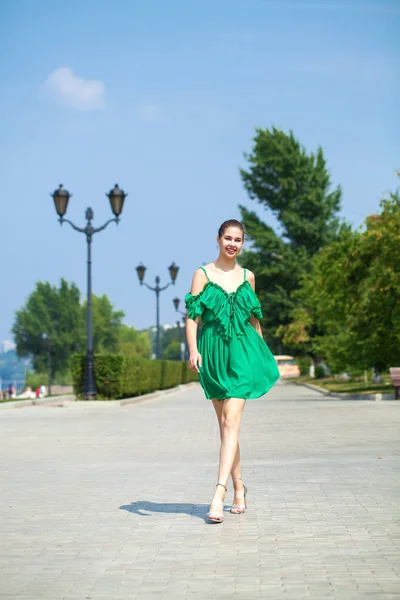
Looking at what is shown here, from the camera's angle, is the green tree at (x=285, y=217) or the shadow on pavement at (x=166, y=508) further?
the green tree at (x=285, y=217)

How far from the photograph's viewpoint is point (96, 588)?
531 centimetres

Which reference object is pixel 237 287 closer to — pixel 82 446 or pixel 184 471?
pixel 184 471

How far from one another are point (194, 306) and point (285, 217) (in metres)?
69.1

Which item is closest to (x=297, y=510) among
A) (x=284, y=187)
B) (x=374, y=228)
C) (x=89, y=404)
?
(x=89, y=404)

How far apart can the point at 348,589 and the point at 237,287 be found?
3.10 meters

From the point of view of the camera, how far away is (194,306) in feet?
25.3

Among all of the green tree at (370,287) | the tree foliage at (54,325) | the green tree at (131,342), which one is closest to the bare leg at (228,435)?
the green tree at (370,287)

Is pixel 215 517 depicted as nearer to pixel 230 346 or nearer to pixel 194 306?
pixel 230 346

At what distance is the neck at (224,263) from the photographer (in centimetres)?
789

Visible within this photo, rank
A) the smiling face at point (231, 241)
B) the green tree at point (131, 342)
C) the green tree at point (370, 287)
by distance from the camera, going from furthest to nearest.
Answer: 1. the green tree at point (131, 342)
2. the green tree at point (370, 287)
3. the smiling face at point (231, 241)

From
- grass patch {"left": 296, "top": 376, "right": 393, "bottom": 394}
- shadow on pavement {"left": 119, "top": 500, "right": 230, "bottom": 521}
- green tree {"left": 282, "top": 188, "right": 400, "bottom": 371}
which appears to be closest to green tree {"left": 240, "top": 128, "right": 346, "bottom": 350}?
grass patch {"left": 296, "top": 376, "right": 393, "bottom": 394}

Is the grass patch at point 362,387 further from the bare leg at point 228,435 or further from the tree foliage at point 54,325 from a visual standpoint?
the tree foliage at point 54,325

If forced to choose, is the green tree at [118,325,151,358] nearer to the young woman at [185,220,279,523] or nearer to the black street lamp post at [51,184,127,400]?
the black street lamp post at [51,184,127,400]

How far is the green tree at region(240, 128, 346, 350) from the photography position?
76.4 meters
